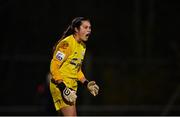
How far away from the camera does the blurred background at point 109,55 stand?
1463 cm

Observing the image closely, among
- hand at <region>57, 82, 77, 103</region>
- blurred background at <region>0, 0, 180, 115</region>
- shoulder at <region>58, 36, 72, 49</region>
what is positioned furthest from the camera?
blurred background at <region>0, 0, 180, 115</region>

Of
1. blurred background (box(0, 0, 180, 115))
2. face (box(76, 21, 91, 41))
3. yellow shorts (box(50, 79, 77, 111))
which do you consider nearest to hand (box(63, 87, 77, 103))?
yellow shorts (box(50, 79, 77, 111))

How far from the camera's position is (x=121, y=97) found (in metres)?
15.2

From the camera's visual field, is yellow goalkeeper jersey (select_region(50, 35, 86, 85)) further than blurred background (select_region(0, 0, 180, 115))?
No

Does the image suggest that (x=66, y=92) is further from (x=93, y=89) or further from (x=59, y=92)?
(x=93, y=89)

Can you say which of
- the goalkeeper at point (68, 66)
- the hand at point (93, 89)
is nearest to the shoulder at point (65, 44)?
the goalkeeper at point (68, 66)

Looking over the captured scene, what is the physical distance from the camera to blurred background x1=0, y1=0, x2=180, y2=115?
1463 centimetres

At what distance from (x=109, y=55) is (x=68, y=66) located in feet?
30.6

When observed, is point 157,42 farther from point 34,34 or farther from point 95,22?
point 34,34

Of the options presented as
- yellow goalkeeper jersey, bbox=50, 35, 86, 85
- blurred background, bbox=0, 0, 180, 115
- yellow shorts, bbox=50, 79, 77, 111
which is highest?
yellow goalkeeper jersey, bbox=50, 35, 86, 85

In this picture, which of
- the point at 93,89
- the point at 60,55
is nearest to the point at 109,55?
the point at 93,89

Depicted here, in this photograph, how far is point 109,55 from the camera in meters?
15.9

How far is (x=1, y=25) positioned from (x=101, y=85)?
343 cm

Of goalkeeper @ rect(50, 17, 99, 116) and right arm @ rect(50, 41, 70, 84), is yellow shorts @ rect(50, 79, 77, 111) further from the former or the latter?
right arm @ rect(50, 41, 70, 84)
